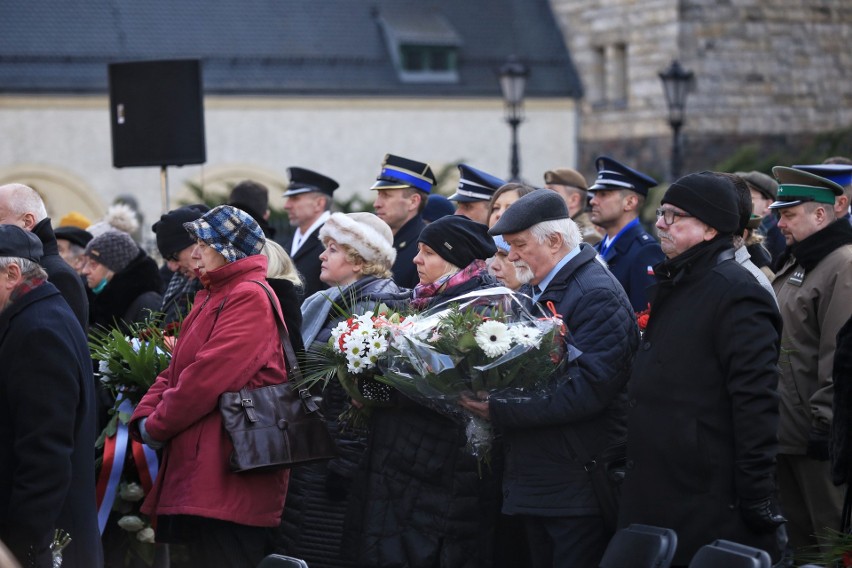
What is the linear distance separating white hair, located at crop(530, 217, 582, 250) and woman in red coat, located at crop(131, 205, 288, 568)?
3.69ft

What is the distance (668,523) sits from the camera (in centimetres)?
496

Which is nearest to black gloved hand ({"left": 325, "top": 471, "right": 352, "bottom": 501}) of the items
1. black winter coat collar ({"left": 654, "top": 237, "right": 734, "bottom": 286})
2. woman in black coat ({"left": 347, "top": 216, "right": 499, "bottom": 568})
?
woman in black coat ({"left": 347, "top": 216, "right": 499, "bottom": 568})

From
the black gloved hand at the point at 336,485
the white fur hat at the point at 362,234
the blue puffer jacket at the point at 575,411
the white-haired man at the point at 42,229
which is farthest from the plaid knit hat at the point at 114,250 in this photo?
the blue puffer jacket at the point at 575,411

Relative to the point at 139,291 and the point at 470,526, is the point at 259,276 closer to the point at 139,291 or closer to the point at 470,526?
the point at 470,526

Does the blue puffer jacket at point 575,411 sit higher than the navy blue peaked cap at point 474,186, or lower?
lower

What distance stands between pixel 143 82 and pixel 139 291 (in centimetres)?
276

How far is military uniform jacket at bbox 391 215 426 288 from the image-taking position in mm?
7676

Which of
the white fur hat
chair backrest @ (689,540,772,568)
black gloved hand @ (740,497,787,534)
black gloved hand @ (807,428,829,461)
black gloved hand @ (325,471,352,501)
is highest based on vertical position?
the white fur hat

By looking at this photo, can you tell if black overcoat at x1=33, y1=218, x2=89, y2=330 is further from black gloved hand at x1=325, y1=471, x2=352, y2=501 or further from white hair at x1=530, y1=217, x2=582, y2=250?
white hair at x1=530, y1=217, x2=582, y2=250

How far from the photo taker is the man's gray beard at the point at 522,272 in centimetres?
590

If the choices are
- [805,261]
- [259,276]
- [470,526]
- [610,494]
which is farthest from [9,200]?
[805,261]

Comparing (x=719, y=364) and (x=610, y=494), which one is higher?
(x=719, y=364)

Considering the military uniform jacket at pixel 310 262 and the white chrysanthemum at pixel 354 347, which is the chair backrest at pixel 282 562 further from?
the military uniform jacket at pixel 310 262

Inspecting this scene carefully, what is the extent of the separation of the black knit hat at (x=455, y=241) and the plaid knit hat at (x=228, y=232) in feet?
2.59
